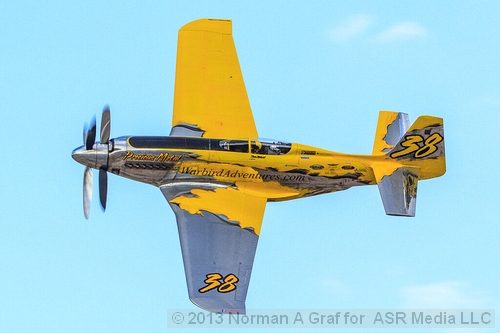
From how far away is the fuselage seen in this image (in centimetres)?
2892

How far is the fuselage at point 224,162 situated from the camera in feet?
94.9

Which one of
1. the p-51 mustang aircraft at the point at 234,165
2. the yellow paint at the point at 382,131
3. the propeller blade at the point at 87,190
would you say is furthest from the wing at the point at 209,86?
the yellow paint at the point at 382,131

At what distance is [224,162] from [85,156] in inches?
142

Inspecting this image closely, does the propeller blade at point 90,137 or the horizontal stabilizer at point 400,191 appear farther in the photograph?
the propeller blade at point 90,137

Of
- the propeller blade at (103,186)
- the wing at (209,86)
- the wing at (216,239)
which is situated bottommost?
the wing at (216,239)

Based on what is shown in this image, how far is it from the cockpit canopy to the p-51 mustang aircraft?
26 millimetres

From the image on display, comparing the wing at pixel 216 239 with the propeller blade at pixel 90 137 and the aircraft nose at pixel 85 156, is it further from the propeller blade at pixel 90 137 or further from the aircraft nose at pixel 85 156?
the propeller blade at pixel 90 137

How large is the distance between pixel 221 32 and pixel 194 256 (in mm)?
8175

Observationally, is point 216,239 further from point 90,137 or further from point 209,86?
point 209,86

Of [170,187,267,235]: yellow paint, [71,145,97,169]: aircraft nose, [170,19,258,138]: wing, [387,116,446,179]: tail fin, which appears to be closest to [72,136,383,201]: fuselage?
[71,145,97,169]: aircraft nose

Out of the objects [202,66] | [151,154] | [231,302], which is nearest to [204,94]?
[202,66]

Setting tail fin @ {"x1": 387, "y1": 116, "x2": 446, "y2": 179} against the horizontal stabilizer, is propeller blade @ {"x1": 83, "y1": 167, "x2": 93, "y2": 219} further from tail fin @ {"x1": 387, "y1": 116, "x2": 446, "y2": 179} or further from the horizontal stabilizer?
tail fin @ {"x1": 387, "y1": 116, "x2": 446, "y2": 179}

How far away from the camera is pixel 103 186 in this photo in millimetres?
28688

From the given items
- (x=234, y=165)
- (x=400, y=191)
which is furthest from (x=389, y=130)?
(x=234, y=165)
